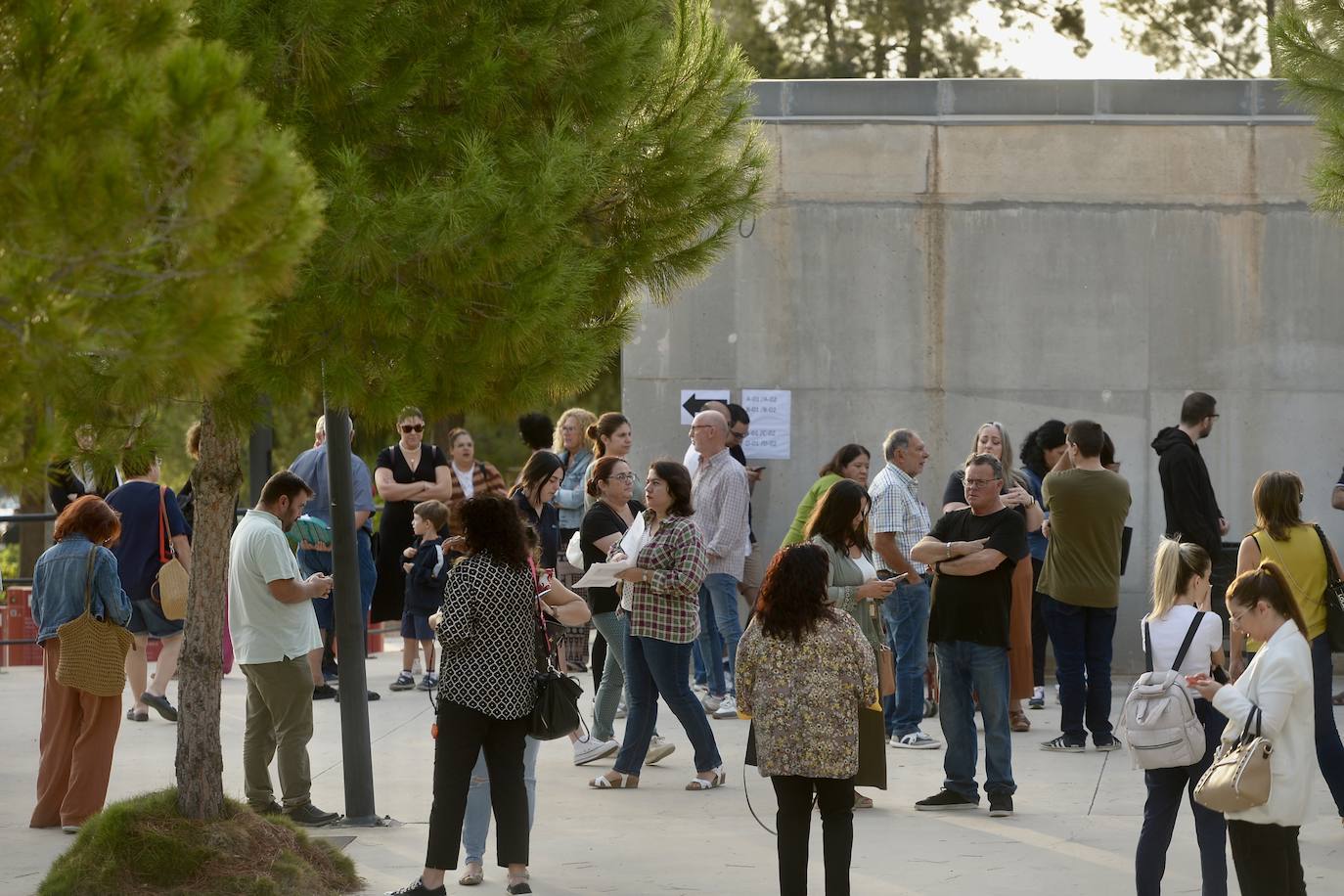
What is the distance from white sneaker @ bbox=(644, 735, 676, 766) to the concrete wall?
3182 millimetres

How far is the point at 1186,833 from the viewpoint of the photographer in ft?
25.1

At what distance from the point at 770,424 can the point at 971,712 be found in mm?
4657

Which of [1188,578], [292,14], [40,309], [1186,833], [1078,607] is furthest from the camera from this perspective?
[1078,607]

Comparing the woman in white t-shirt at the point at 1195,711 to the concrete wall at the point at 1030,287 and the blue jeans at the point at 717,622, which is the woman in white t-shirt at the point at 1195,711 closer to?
the blue jeans at the point at 717,622

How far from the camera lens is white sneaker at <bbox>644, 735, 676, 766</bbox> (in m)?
9.41

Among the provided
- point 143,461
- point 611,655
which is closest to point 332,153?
point 143,461

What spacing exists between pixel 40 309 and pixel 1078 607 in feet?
23.9

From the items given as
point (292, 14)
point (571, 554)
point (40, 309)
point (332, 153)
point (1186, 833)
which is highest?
point (292, 14)

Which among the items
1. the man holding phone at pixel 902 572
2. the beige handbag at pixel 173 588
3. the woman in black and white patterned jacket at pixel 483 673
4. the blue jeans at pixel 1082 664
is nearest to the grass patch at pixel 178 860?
the woman in black and white patterned jacket at pixel 483 673

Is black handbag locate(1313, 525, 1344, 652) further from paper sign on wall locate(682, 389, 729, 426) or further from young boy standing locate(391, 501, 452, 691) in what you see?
young boy standing locate(391, 501, 452, 691)

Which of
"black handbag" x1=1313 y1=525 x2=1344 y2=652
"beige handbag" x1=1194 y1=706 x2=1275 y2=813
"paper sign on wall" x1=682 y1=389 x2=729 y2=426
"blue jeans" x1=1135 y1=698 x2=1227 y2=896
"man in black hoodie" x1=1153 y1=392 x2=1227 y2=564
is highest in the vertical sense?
"paper sign on wall" x1=682 y1=389 x2=729 y2=426

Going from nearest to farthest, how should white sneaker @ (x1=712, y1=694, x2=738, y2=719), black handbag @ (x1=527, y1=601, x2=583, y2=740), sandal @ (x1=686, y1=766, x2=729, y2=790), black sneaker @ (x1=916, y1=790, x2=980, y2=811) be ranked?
black handbag @ (x1=527, y1=601, x2=583, y2=740) → black sneaker @ (x1=916, y1=790, x2=980, y2=811) → sandal @ (x1=686, y1=766, x2=729, y2=790) → white sneaker @ (x1=712, y1=694, x2=738, y2=719)

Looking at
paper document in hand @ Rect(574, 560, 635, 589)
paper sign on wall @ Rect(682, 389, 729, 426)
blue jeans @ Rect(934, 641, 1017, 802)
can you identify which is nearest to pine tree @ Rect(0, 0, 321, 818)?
paper document in hand @ Rect(574, 560, 635, 589)

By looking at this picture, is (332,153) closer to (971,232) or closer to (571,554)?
(571,554)
